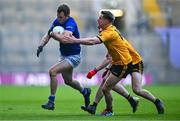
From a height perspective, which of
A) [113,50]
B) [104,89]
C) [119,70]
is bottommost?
[104,89]

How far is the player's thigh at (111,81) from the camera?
14695mm

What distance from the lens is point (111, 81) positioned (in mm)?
14695

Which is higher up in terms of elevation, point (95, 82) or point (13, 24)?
point (13, 24)

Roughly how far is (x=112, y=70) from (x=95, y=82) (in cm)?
1616

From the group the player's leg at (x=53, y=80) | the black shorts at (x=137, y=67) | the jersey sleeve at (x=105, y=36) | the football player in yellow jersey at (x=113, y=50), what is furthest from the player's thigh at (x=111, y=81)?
the player's leg at (x=53, y=80)

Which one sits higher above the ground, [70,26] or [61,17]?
[61,17]

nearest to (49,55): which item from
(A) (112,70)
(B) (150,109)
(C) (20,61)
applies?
(C) (20,61)

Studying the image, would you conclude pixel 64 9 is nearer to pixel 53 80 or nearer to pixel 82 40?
pixel 82 40

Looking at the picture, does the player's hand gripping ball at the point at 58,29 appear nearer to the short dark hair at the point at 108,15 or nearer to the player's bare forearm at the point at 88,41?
the player's bare forearm at the point at 88,41

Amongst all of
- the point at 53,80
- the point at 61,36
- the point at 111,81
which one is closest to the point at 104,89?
the point at 111,81

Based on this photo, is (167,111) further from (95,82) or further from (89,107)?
(95,82)

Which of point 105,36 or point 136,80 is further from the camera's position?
point 136,80

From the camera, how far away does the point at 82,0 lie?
33.5 meters

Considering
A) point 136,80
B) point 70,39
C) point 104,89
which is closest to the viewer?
point 70,39
